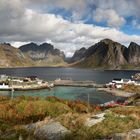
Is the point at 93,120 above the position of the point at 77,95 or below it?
above

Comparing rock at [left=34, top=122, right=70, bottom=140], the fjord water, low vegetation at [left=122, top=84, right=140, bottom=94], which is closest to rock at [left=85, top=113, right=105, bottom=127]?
rock at [left=34, top=122, right=70, bottom=140]

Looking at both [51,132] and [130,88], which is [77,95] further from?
[51,132]

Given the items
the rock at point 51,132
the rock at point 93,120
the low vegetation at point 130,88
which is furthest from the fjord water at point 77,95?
the rock at point 51,132

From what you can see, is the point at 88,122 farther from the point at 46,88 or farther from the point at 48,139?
the point at 46,88

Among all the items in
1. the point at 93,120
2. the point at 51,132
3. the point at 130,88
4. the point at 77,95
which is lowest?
the point at 77,95

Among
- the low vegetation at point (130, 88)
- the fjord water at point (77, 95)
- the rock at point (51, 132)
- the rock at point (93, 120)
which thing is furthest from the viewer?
the low vegetation at point (130, 88)

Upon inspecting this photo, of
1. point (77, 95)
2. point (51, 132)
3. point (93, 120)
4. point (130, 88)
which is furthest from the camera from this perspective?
point (130, 88)

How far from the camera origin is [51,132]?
15.0 metres

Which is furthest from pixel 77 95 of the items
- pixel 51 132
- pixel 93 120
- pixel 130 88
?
pixel 51 132

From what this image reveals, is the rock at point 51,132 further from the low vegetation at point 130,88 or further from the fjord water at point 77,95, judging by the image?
the low vegetation at point 130,88

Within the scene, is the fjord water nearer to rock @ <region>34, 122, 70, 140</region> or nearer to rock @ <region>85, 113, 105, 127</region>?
rock @ <region>85, 113, 105, 127</region>

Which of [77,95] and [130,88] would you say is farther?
[130,88]

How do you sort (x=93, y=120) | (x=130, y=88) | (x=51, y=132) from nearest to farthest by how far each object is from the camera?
(x=51, y=132) → (x=93, y=120) → (x=130, y=88)

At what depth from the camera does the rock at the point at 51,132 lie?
14336 millimetres
